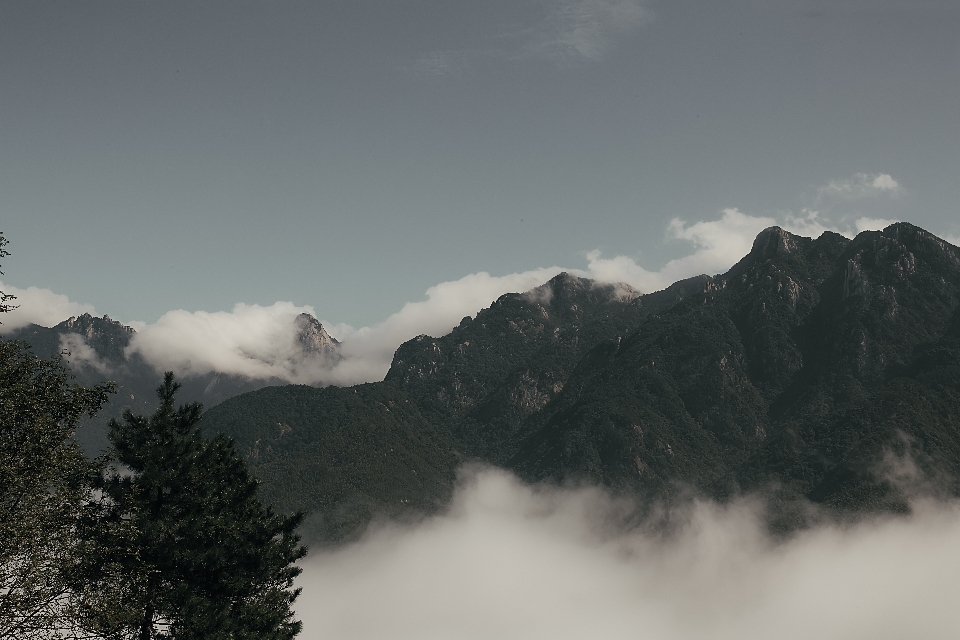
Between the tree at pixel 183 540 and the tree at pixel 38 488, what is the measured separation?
252 centimetres

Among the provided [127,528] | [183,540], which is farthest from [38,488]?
[183,540]

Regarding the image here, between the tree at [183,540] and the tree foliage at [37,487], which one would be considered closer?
the tree foliage at [37,487]

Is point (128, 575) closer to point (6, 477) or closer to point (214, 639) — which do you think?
point (6, 477)

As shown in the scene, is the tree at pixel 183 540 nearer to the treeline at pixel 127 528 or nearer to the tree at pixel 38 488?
the treeline at pixel 127 528

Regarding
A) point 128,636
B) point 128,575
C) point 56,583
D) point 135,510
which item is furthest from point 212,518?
point 56,583

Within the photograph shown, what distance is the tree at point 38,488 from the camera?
26.8 m

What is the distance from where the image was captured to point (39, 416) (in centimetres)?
2961

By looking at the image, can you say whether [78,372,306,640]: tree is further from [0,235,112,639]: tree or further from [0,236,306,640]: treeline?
[0,235,112,639]: tree

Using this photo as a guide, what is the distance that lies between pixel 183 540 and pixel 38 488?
14664mm

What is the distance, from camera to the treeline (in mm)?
27938

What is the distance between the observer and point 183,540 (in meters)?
42.2

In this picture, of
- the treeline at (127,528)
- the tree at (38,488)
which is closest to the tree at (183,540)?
the treeline at (127,528)

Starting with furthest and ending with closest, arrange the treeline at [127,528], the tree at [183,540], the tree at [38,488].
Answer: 1. the tree at [183,540]
2. the treeline at [127,528]
3. the tree at [38,488]

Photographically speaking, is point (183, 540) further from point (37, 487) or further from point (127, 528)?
point (37, 487)
